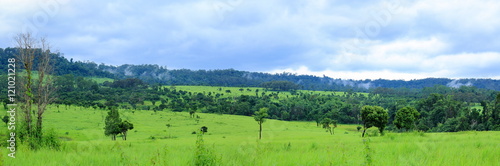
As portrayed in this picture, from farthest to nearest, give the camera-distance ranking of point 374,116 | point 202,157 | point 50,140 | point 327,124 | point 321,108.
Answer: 1. point 321,108
2. point 327,124
3. point 374,116
4. point 50,140
5. point 202,157

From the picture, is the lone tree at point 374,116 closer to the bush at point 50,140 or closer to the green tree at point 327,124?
the green tree at point 327,124

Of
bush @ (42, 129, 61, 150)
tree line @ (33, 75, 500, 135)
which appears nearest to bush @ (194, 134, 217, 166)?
bush @ (42, 129, 61, 150)

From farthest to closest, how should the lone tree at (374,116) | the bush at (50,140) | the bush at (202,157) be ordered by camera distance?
the lone tree at (374,116)
the bush at (50,140)
the bush at (202,157)

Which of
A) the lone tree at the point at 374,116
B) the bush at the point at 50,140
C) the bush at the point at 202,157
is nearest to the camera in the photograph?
the bush at the point at 202,157

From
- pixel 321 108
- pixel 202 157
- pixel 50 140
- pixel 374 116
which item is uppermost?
pixel 202 157

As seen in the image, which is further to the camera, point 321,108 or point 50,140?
point 321,108

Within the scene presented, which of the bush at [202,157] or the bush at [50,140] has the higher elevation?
the bush at [202,157]

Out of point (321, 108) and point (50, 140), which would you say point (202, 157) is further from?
point (321, 108)

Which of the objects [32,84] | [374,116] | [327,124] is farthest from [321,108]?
[32,84]

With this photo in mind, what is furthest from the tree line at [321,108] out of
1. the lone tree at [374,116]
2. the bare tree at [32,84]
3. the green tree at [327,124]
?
the bare tree at [32,84]

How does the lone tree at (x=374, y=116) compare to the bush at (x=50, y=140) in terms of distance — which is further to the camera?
the lone tree at (x=374, y=116)

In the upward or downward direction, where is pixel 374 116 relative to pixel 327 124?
upward

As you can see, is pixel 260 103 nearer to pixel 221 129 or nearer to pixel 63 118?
pixel 221 129

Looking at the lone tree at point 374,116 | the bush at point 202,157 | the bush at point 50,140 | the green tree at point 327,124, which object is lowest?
the green tree at point 327,124
